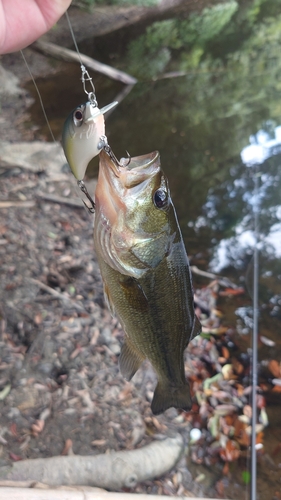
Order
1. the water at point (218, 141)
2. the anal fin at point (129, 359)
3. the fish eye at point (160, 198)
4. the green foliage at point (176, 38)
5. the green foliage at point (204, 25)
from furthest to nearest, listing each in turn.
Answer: the green foliage at point (204, 25)
the green foliage at point (176, 38)
the water at point (218, 141)
the anal fin at point (129, 359)
the fish eye at point (160, 198)

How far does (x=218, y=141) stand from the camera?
6.45 metres

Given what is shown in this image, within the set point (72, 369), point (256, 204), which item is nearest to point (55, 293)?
point (72, 369)

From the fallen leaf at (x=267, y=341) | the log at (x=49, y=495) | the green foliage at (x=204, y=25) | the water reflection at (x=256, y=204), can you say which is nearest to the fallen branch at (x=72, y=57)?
the water reflection at (x=256, y=204)

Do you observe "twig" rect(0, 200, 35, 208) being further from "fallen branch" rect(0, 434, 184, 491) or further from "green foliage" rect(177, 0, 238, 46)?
"green foliage" rect(177, 0, 238, 46)

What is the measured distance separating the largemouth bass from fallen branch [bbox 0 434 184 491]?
1.23 meters

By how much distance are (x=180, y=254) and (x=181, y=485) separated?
6.74 feet

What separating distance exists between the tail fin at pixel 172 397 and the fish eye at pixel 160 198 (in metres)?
0.81

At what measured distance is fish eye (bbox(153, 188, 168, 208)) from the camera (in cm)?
128

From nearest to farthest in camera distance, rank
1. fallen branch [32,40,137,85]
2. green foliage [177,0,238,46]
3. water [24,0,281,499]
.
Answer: water [24,0,281,499], fallen branch [32,40,137,85], green foliage [177,0,238,46]

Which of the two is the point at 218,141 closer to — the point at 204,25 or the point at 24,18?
the point at 24,18

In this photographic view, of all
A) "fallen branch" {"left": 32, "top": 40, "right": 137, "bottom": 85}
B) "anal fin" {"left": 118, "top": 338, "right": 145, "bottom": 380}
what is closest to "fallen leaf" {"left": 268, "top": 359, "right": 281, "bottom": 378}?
"anal fin" {"left": 118, "top": 338, "right": 145, "bottom": 380}

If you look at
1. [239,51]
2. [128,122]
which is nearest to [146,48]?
[239,51]

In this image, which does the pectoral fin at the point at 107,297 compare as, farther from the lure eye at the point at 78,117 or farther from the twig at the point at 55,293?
the twig at the point at 55,293

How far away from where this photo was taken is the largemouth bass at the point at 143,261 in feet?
4.10
